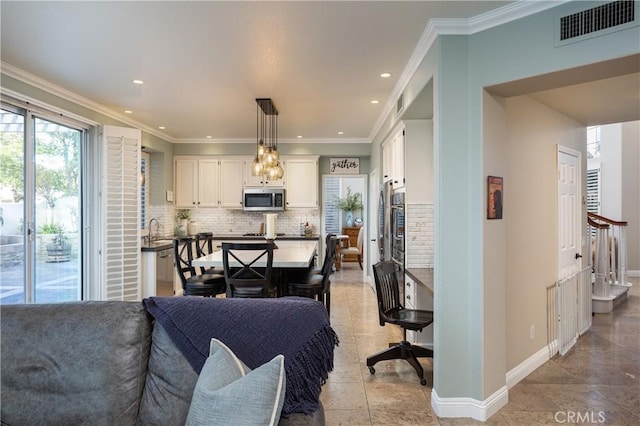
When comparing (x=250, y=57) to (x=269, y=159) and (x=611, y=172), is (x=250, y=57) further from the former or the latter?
(x=611, y=172)

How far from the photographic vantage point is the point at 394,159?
4477 millimetres

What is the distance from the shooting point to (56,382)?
4.72 feet

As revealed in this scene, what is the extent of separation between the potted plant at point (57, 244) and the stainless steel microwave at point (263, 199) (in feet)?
9.90

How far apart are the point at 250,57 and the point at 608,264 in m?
5.49

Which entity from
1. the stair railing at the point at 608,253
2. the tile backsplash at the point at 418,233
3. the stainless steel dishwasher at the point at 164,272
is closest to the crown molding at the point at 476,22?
the tile backsplash at the point at 418,233

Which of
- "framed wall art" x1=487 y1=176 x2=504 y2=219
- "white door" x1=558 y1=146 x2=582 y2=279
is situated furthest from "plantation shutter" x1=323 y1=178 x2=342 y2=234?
"framed wall art" x1=487 y1=176 x2=504 y2=219

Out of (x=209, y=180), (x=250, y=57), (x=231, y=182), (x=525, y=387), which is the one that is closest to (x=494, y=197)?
(x=525, y=387)

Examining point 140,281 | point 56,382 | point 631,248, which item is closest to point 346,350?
point 56,382

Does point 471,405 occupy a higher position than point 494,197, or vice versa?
point 494,197

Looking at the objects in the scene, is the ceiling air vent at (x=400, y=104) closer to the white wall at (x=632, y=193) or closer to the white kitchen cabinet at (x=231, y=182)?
the white kitchen cabinet at (x=231, y=182)

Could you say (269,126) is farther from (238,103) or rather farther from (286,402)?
(286,402)

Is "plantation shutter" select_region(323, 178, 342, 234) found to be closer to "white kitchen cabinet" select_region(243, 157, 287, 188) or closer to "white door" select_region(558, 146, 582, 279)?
"white kitchen cabinet" select_region(243, 157, 287, 188)

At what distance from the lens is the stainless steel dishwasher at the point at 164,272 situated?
5.34 meters

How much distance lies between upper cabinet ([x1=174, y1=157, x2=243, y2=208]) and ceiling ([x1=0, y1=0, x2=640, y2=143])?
2.09 m
